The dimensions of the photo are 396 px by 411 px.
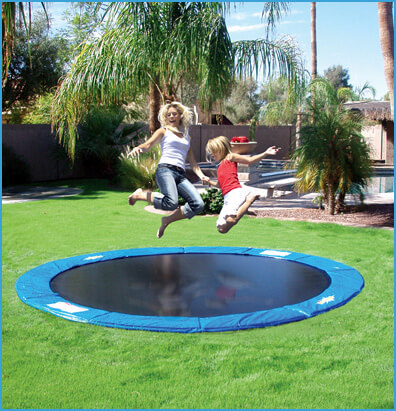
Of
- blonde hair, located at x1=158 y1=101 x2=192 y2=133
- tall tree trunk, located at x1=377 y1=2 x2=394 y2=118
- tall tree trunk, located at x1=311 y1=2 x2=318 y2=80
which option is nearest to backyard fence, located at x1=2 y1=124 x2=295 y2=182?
tall tree trunk, located at x1=311 y1=2 x2=318 y2=80

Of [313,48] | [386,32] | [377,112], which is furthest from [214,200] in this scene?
[377,112]

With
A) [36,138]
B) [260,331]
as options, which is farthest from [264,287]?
[36,138]

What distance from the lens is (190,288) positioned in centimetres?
541

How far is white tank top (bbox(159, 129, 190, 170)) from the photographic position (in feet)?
13.6

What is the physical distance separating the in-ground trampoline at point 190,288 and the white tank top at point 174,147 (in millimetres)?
1330

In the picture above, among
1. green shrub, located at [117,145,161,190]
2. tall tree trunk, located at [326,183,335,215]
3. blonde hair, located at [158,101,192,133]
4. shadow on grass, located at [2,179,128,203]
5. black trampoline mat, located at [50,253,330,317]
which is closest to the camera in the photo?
blonde hair, located at [158,101,192,133]

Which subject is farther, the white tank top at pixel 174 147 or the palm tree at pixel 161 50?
the palm tree at pixel 161 50

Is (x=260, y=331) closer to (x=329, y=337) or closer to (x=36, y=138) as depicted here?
(x=329, y=337)

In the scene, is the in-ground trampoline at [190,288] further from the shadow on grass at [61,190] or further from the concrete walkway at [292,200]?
the shadow on grass at [61,190]

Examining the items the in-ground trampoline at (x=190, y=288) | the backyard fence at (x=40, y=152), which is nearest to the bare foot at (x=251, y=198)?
the in-ground trampoline at (x=190, y=288)

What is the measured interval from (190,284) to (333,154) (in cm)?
503

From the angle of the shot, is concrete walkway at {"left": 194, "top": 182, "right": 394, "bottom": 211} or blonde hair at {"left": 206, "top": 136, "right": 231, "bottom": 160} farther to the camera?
concrete walkway at {"left": 194, "top": 182, "right": 394, "bottom": 211}

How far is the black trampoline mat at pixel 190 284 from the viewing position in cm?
492

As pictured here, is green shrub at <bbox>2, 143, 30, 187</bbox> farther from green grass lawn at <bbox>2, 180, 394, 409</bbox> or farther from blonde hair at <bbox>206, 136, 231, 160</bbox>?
blonde hair at <bbox>206, 136, 231, 160</bbox>
